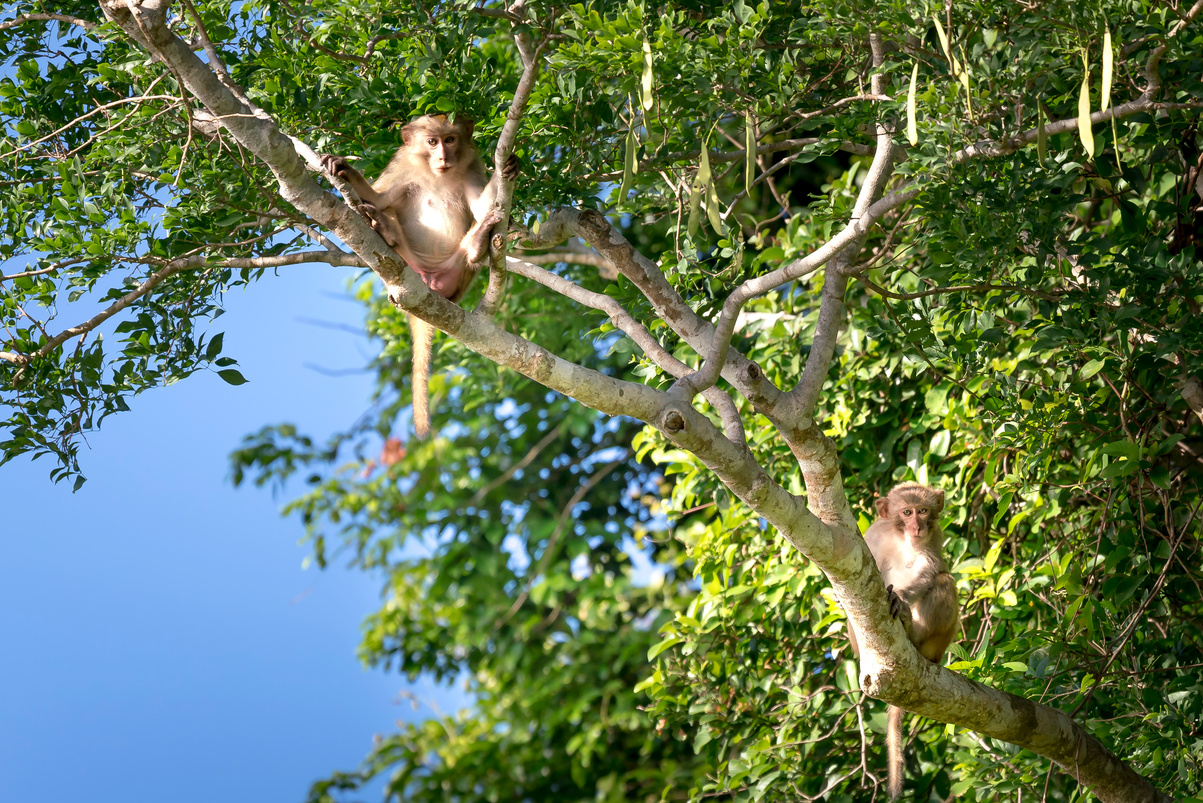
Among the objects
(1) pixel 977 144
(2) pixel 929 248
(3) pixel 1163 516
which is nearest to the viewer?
(1) pixel 977 144

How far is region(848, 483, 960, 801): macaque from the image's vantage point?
4066mm

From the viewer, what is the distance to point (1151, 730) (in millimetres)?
3455

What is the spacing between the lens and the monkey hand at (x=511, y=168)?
315 cm

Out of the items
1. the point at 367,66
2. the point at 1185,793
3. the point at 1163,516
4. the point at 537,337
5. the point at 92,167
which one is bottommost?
the point at 1185,793

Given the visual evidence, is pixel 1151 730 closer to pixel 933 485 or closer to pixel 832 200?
pixel 933 485

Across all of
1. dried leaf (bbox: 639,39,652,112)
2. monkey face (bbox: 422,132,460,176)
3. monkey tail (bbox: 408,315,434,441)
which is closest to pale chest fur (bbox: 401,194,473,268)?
monkey face (bbox: 422,132,460,176)

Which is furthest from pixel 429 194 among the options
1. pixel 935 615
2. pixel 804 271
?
pixel 935 615

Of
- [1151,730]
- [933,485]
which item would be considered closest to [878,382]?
[933,485]

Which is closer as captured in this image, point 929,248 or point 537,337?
point 929,248

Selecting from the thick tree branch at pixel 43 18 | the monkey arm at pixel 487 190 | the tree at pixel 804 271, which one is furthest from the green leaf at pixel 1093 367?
the thick tree branch at pixel 43 18

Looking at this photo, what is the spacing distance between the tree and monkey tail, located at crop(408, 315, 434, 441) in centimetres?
51

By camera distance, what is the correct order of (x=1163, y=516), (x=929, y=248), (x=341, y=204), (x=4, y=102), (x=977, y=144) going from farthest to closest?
(x=1163, y=516), (x=4, y=102), (x=929, y=248), (x=977, y=144), (x=341, y=204)

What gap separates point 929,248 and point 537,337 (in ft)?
8.92

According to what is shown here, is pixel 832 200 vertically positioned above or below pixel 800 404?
above
